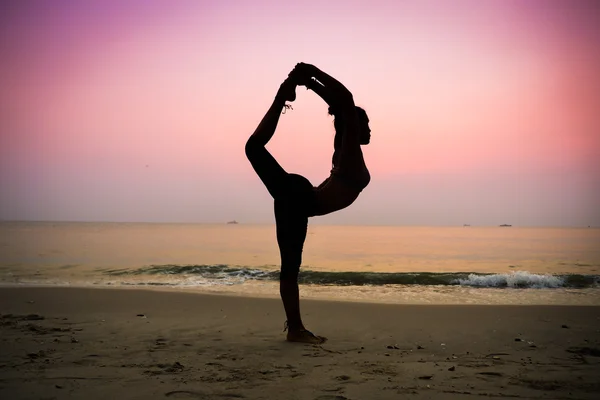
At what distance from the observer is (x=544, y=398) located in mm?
3062

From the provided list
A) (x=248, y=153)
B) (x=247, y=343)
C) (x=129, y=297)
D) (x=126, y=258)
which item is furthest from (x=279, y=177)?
(x=126, y=258)

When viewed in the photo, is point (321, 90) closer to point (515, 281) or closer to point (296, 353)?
point (296, 353)

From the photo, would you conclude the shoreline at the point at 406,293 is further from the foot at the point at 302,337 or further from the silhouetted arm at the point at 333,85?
the silhouetted arm at the point at 333,85

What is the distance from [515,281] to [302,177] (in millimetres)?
11538

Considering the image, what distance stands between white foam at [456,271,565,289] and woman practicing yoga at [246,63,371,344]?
10.5 m

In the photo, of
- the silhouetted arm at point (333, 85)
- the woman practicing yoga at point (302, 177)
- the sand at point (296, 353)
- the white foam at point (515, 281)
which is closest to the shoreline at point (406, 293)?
the white foam at point (515, 281)

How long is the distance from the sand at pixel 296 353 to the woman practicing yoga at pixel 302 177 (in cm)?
84

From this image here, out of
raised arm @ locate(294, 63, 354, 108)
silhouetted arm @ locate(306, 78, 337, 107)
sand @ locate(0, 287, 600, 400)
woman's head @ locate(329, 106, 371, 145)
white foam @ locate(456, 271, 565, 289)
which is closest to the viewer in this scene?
sand @ locate(0, 287, 600, 400)

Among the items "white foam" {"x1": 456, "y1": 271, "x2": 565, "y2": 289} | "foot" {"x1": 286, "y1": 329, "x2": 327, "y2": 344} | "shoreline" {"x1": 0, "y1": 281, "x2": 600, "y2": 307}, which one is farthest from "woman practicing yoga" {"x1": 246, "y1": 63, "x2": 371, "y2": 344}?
"white foam" {"x1": 456, "y1": 271, "x2": 565, "y2": 289}

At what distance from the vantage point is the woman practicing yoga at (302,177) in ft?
15.0

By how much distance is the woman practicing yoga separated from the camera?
15.0 ft

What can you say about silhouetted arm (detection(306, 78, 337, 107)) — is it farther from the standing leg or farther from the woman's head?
the standing leg

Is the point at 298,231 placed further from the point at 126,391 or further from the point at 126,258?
the point at 126,258

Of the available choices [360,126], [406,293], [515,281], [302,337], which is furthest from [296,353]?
[515,281]
